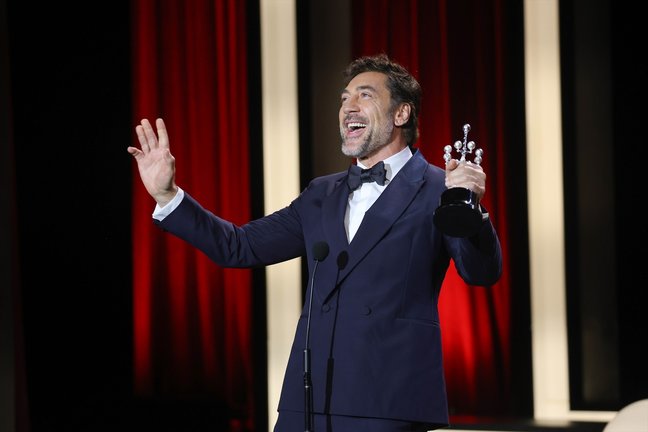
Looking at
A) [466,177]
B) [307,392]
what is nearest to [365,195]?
[466,177]

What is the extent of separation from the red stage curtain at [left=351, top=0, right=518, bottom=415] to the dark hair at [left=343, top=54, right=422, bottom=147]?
1.26 meters

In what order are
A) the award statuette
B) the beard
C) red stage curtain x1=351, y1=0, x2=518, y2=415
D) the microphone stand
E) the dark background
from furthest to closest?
1. the dark background
2. red stage curtain x1=351, y1=0, x2=518, y2=415
3. the beard
4. the microphone stand
5. the award statuette

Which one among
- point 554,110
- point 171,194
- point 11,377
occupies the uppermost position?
point 554,110

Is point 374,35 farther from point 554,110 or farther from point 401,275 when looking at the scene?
point 401,275

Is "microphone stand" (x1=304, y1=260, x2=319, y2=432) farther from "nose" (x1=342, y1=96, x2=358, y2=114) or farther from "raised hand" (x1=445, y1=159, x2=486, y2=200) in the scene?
"nose" (x1=342, y1=96, x2=358, y2=114)

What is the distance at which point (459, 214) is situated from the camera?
1641 mm

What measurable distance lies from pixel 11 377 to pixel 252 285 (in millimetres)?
1066

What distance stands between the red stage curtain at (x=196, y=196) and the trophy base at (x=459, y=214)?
2146mm

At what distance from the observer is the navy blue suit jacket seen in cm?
181

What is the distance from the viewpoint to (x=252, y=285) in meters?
3.70

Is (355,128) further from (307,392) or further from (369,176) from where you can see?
(307,392)

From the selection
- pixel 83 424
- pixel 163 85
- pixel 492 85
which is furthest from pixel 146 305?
pixel 492 85

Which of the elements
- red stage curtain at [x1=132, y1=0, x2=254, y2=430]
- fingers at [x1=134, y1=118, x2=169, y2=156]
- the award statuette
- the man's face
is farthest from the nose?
red stage curtain at [x1=132, y1=0, x2=254, y2=430]

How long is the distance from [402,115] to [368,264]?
0.50 m
